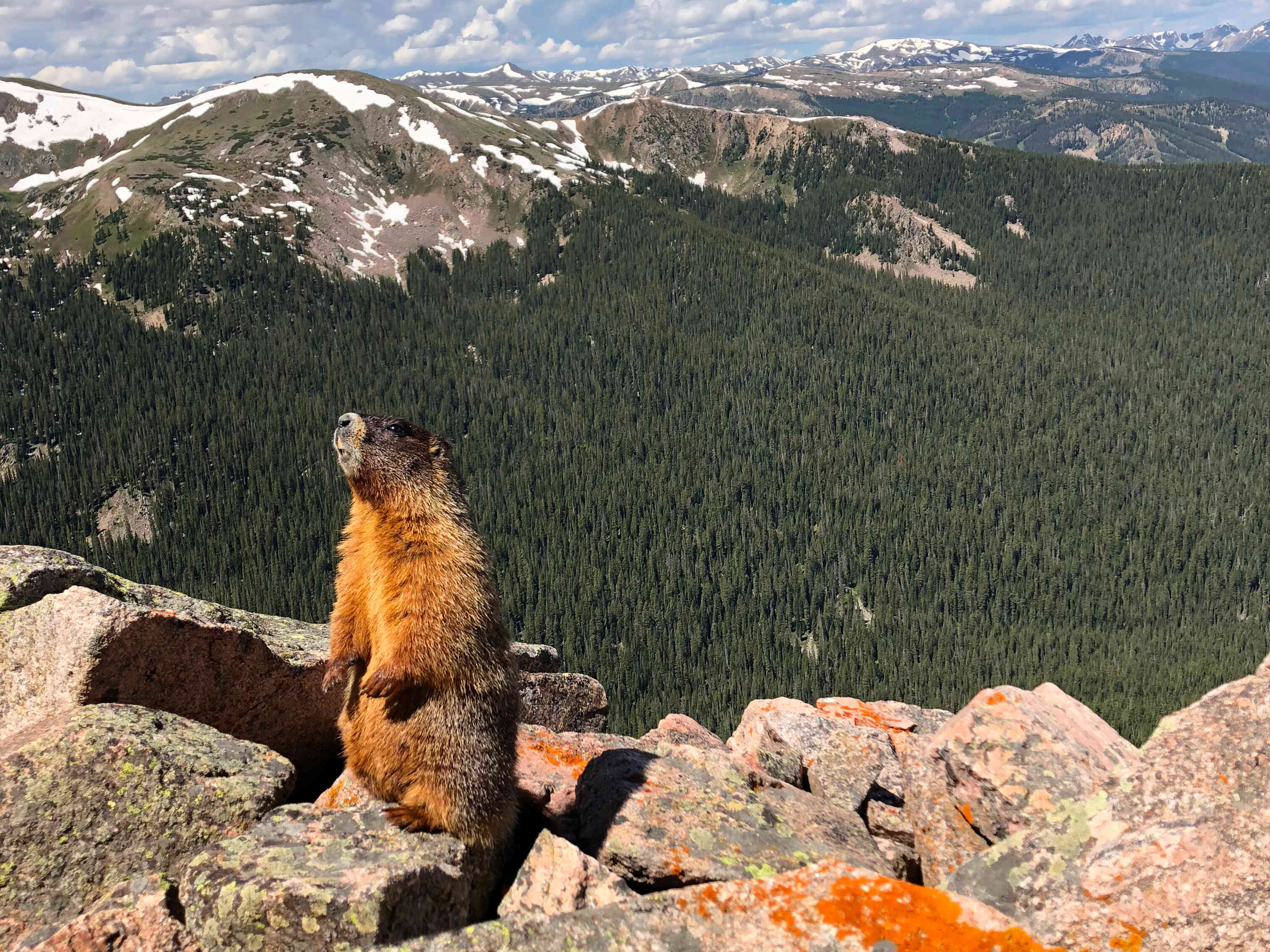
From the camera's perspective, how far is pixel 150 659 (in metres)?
11.5

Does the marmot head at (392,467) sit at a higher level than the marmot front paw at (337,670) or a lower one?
higher

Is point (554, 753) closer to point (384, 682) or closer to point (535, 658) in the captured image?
point (384, 682)

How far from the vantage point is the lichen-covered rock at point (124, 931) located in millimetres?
7402

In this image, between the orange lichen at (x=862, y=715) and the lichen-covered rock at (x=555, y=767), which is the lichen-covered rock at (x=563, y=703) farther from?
the orange lichen at (x=862, y=715)

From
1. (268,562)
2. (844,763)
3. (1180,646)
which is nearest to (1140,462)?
(1180,646)

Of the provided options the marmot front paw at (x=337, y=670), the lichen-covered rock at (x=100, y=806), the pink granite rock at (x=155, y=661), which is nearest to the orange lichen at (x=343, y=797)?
the lichen-covered rock at (x=100, y=806)

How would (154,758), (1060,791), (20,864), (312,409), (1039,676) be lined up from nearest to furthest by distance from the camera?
1. (20,864)
2. (154,758)
3. (1060,791)
4. (1039,676)
5. (312,409)

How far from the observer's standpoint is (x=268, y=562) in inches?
6412

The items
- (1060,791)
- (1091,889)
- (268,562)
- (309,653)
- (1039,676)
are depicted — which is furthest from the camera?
(268,562)

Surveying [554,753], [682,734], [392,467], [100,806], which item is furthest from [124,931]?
[682,734]

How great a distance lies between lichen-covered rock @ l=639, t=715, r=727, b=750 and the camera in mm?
18516

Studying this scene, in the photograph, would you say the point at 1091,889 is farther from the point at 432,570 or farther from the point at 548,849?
the point at 432,570

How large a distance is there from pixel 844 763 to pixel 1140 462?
720 feet

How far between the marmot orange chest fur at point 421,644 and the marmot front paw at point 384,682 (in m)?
0.01
